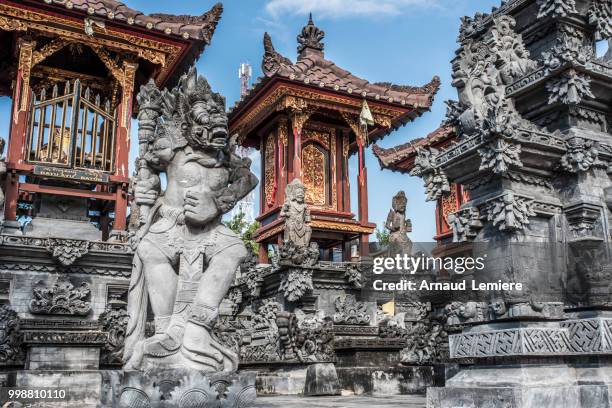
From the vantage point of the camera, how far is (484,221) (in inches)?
276

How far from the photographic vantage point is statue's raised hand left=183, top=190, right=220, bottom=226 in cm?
580

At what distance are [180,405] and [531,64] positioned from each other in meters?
6.61

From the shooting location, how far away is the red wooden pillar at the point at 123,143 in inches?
751

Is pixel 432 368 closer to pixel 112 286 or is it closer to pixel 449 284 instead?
pixel 449 284

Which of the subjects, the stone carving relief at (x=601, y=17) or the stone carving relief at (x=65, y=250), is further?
the stone carving relief at (x=65, y=250)

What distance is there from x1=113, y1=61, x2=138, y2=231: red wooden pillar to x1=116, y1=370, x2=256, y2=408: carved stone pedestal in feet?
46.7

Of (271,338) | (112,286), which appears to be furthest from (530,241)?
(112,286)

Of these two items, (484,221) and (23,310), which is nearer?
(484,221)

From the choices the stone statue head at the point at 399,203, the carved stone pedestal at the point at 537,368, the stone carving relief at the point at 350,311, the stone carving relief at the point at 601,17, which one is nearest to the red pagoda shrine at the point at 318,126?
the stone statue head at the point at 399,203

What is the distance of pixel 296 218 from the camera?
15398mm

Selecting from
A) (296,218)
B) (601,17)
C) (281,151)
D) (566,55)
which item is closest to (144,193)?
(566,55)

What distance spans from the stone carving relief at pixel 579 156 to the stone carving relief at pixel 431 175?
1527 millimetres

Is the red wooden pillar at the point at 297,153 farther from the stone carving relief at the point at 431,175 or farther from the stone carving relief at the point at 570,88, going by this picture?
the stone carving relief at the point at 570,88

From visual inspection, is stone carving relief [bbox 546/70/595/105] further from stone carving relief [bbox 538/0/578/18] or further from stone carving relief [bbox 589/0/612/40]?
stone carving relief [bbox 589/0/612/40]
